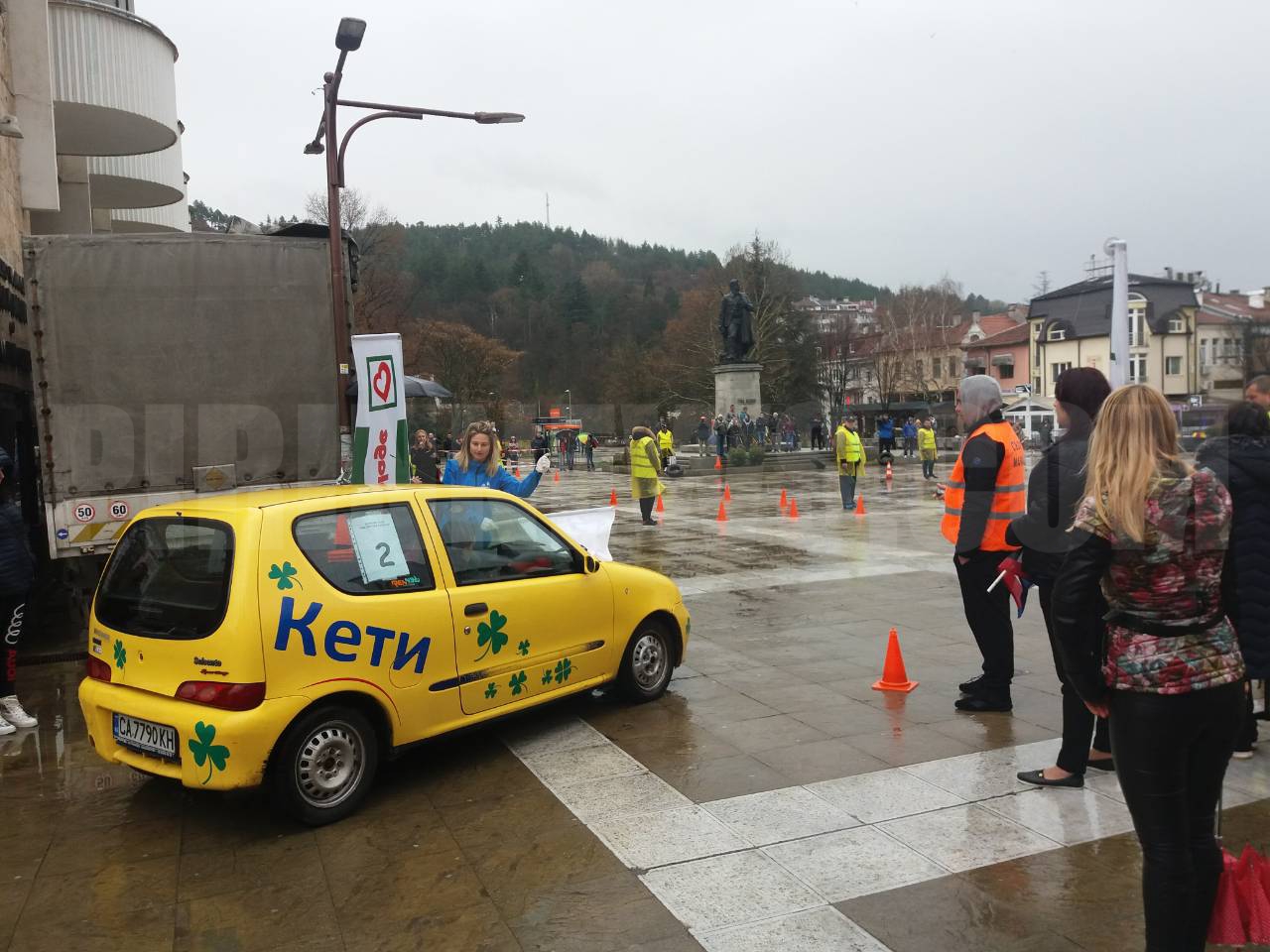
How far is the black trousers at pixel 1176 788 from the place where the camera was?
2732 mm

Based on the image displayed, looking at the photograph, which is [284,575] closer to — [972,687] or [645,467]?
[972,687]

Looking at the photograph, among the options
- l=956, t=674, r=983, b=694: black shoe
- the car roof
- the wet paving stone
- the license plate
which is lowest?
the wet paving stone

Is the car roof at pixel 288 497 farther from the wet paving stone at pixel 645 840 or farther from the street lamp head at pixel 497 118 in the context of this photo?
the street lamp head at pixel 497 118

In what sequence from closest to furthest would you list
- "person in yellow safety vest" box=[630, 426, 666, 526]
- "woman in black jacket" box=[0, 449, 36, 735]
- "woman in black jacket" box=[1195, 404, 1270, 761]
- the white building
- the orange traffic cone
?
1. "woman in black jacket" box=[1195, 404, 1270, 761]
2. "woman in black jacket" box=[0, 449, 36, 735]
3. the orange traffic cone
4. the white building
5. "person in yellow safety vest" box=[630, 426, 666, 526]

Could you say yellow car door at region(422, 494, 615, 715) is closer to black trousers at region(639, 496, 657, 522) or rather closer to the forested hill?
black trousers at region(639, 496, 657, 522)

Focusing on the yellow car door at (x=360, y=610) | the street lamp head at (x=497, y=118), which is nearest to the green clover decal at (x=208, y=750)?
the yellow car door at (x=360, y=610)

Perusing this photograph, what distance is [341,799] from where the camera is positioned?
462 cm

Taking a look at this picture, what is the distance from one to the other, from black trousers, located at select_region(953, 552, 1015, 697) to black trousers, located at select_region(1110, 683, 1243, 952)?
2.97 metres

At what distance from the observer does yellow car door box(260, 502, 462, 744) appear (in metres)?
4.39

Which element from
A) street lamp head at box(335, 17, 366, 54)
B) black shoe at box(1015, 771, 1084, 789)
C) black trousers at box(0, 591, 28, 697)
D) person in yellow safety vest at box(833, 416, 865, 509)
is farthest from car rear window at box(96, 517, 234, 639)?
person in yellow safety vest at box(833, 416, 865, 509)

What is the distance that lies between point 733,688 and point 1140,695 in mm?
4108

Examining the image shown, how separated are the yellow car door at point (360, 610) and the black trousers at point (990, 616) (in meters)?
3.12

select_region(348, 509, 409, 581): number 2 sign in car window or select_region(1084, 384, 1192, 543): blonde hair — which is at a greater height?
select_region(1084, 384, 1192, 543): blonde hair

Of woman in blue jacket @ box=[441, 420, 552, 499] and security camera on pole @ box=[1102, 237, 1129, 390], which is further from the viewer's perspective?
security camera on pole @ box=[1102, 237, 1129, 390]
